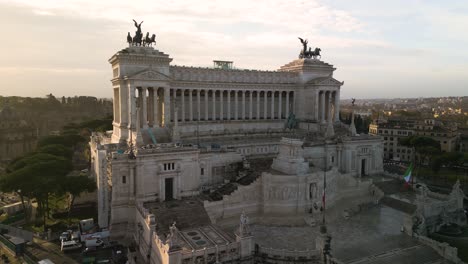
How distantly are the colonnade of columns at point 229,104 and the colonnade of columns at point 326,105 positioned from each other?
18.8 ft

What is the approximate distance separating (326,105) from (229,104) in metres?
21.0

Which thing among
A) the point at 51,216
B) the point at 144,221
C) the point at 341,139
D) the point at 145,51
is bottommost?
the point at 51,216

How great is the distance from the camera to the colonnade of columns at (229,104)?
60.6m

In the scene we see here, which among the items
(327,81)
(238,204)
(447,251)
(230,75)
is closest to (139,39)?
(230,75)

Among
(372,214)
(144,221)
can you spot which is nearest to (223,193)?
(144,221)

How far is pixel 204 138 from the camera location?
191 ft

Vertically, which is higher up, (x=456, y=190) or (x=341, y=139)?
(x=341, y=139)

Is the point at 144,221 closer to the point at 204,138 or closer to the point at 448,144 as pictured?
the point at 204,138

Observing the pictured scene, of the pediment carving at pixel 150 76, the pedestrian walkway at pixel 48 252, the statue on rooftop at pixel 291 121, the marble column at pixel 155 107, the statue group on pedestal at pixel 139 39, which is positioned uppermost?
the statue group on pedestal at pixel 139 39

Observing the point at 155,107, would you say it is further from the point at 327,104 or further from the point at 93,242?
the point at 327,104

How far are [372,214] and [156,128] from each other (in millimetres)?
33519

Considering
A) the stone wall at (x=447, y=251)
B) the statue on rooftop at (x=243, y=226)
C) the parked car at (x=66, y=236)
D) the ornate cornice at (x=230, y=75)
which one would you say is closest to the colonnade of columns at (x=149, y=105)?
the ornate cornice at (x=230, y=75)

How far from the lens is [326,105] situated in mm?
71500

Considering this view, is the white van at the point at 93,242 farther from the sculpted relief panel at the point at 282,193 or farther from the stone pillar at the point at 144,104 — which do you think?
the sculpted relief panel at the point at 282,193
